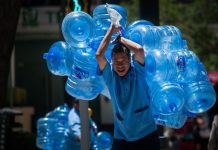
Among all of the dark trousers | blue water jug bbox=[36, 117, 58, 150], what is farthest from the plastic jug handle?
blue water jug bbox=[36, 117, 58, 150]

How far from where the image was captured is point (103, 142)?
8.93 m

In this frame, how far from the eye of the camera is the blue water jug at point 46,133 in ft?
29.7

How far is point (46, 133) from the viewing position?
9.19 metres

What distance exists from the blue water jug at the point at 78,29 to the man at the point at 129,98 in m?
0.48

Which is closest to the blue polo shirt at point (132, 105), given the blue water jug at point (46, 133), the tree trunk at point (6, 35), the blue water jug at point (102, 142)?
the blue water jug at point (102, 142)

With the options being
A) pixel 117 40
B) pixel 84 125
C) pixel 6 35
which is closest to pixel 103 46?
pixel 117 40

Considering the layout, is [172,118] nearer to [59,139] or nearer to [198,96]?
[198,96]

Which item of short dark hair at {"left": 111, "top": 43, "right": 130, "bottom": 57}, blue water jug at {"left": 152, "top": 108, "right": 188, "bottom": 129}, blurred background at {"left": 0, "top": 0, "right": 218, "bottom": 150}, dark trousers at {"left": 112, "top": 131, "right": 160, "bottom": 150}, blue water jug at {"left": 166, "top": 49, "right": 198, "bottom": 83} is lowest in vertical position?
blurred background at {"left": 0, "top": 0, "right": 218, "bottom": 150}

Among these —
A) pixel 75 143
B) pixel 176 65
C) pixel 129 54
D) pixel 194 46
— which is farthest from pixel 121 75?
pixel 194 46

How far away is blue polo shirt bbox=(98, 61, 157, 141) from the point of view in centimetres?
556

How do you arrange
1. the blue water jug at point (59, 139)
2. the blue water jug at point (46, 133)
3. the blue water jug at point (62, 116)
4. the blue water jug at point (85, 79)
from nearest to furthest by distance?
the blue water jug at point (85, 79) → the blue water jug at point (59, 139) → the blue water jug at point (46, 133) → the blue water jug at point (62, 116)

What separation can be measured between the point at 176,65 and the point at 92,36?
0.95 metres

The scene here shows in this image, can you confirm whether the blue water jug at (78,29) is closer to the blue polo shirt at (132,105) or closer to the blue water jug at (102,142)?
the blue polo shirt at (132,105)

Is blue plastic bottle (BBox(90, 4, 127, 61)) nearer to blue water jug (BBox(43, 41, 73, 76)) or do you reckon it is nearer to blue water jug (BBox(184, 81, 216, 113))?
blue water jug (BBox(43, 41, 73, 76))
